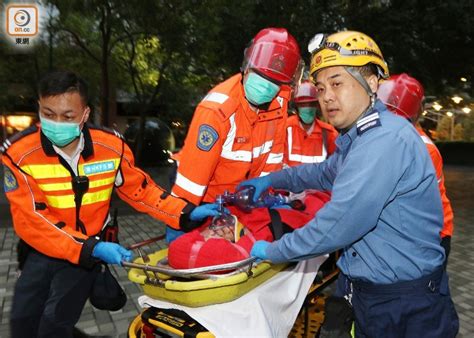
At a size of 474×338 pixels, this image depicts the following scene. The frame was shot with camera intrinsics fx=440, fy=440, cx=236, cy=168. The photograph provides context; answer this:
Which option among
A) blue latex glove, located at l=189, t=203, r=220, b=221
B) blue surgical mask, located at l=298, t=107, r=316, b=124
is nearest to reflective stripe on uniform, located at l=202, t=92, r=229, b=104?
blue latex glove, located at l=189, t=203, r=220, b=221

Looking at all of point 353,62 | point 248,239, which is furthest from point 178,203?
point 353,62

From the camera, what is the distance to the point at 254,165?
2898mm

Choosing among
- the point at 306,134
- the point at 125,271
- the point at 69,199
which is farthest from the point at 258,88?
the point at 125,271

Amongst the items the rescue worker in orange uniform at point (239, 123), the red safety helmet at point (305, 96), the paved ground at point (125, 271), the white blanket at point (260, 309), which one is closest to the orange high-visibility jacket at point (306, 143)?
the red safety helmet at point (305, 96)

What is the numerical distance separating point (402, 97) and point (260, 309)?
1.91 meters

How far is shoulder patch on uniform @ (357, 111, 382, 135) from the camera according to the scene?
1721 mm

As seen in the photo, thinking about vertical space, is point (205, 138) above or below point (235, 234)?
above

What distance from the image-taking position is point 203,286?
1.85 m

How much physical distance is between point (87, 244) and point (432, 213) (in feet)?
5.28

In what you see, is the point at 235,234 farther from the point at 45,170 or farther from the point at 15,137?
the point at 15,137

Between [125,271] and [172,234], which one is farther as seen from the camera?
[125,271]

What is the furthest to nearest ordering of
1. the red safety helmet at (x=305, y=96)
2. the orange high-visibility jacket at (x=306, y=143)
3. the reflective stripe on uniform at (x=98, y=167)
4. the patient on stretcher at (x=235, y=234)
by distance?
the red safety helmet at (x=305, y=96)
the orange high-visibility jacket at (x=306, y=143)
the reflective stripe on uniform at (x=98, y=167)
the patient on stretcher at (x=235, y=234)

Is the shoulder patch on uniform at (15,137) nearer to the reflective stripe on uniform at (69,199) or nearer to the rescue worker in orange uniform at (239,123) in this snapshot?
the reflective stripe on uniform at (69,199)

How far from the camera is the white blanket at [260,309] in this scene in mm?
1882
